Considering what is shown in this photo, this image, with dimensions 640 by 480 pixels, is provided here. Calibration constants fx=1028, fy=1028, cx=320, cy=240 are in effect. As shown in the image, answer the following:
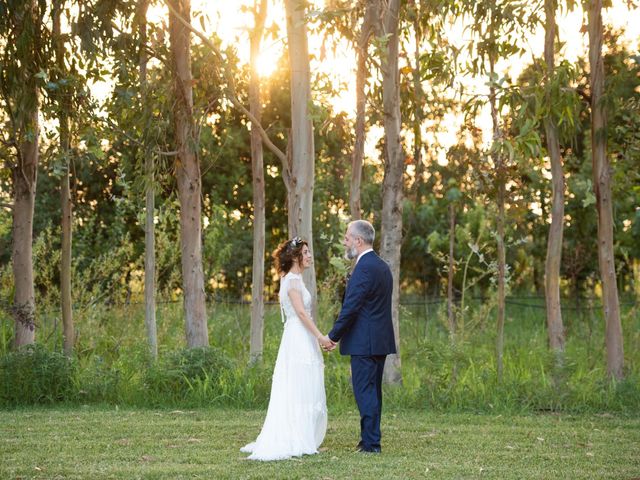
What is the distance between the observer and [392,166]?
11922 millimetres

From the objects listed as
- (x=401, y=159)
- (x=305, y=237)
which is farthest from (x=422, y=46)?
(x=305, y=237)

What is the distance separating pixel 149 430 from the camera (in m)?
9.55

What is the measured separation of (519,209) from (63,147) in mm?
5667

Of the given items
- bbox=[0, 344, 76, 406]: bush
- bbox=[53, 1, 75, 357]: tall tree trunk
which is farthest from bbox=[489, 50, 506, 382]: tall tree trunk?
bbox=[53, 1, 75, 357]: tall tree trunk

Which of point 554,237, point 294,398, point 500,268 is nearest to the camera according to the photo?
point 294,398

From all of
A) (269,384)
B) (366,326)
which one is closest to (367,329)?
(366,326)

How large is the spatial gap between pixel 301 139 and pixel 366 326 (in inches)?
173

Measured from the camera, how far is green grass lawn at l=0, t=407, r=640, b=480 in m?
7.42

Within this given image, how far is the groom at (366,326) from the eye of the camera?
26.3ft

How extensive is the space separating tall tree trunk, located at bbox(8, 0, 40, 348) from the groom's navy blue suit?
19.4 ft

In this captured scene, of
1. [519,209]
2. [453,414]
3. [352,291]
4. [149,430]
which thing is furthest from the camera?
[519,209]

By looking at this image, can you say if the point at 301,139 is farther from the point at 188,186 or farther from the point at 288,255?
the point at 288,255

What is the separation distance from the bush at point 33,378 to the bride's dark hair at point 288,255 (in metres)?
4.20

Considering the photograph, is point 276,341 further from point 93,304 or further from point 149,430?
point 149,430
